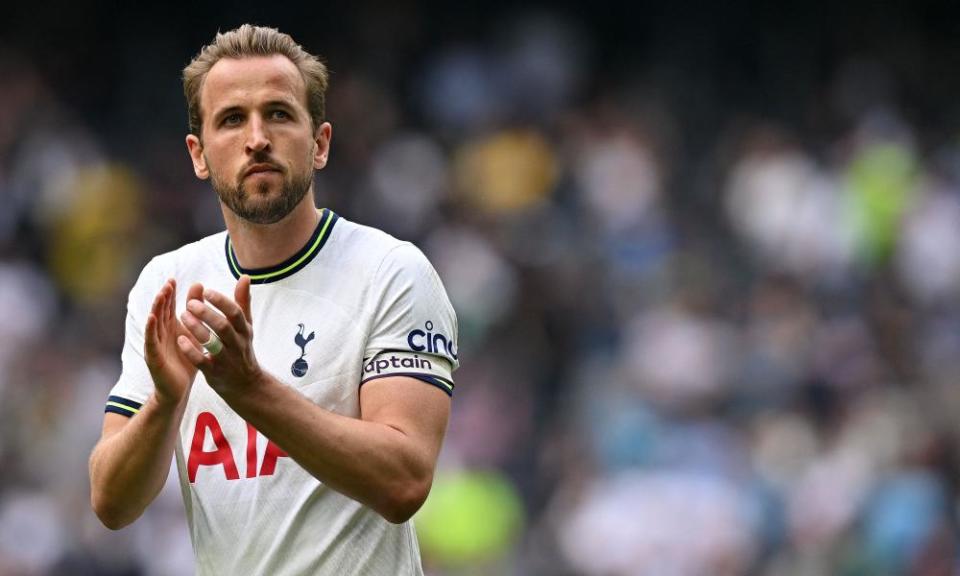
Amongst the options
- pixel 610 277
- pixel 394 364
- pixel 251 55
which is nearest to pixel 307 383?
pixel 394 364

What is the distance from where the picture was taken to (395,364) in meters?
3.97

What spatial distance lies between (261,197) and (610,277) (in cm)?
883

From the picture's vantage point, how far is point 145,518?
1060 centimetres

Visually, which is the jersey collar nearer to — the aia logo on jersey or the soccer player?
the soccer player

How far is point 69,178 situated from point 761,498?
6.23 metres

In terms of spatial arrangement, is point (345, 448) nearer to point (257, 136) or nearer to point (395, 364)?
point (395, 364)

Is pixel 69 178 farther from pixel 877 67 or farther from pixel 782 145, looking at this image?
pixel 877 67

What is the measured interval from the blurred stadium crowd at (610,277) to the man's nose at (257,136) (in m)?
6.82

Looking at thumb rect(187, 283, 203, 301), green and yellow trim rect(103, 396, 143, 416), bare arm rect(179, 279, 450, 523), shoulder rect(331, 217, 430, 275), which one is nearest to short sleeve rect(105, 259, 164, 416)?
green and yellow trim rect(103, 396, 143, 416)

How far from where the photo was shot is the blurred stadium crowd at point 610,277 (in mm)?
10570

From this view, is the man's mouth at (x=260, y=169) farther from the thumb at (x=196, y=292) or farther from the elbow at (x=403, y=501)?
the elbow at (x=403, y=501)

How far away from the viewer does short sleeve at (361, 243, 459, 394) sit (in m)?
3.98

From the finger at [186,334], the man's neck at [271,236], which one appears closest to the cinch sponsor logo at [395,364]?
the man's neck at [271,236]

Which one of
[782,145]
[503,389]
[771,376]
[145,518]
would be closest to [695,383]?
[771,376]
